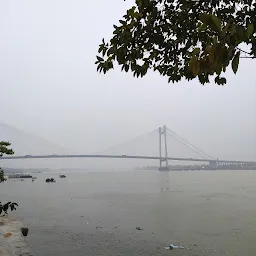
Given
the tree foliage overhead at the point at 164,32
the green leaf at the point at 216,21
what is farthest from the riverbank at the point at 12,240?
the green leaf at the point at 216,21

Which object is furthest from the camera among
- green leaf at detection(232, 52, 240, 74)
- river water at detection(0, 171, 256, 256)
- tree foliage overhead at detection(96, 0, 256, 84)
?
river water at detection(0, 171, 256, 256)

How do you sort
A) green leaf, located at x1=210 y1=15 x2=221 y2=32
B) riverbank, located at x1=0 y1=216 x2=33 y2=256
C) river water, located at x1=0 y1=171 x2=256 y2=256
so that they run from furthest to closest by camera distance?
river water, located at x1=0 y1=171 x2=256 y2=256 < riverbank, located at x1=0 y1=216 x2=33 y2=256 < green leaf, located at x1=210 y1=15 x2=221 y2=32

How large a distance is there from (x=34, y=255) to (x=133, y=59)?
35.1 ft

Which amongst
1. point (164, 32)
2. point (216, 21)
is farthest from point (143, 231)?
point (216, 21)

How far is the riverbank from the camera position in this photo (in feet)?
37.7

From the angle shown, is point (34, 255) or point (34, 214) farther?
point (34, 214)

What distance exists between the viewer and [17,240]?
1391cm

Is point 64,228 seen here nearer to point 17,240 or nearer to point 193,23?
point 17,240

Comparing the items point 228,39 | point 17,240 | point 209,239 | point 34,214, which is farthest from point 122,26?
point 34,214

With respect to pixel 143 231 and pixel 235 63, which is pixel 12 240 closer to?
pixel 143 231

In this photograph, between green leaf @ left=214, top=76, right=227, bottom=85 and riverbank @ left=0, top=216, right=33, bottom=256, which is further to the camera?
riverbank @ left=0, top=216, right=33, bottom=256

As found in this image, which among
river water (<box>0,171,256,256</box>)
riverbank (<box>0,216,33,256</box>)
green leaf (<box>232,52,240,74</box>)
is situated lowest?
river water (<box>0,171,256,256</box>)

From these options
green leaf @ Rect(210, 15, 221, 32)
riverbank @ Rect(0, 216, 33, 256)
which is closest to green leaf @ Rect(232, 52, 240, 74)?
green leaf @ Rect(210, 15, 221, 32)

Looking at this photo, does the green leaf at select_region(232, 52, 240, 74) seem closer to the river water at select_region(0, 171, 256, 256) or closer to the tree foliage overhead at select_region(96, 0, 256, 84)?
the tree foliage overhead at select_region(96, 0, 256, 84)
